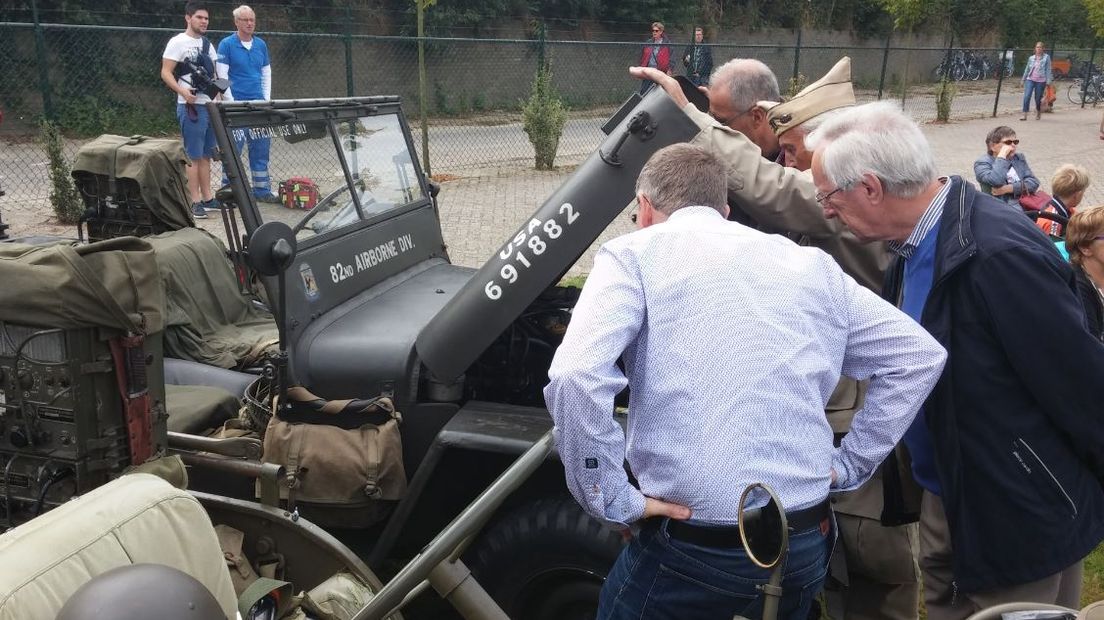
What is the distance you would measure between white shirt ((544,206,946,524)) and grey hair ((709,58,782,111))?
5.31ft

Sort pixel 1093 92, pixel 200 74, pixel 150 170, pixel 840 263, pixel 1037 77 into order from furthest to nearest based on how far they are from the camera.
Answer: pixel 1093 92 → pixel 1037 77 → pixel 200 74 → pixel 150 170 → pixel 840 263

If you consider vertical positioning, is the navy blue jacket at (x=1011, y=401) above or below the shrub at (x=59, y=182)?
above

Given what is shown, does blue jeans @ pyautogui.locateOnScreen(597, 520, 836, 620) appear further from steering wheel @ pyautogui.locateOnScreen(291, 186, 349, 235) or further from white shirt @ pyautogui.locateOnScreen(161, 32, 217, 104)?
white shirt @ pyautogui.locateOnScreen(161, 32, 217, 104)

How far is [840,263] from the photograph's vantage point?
3.14 meters

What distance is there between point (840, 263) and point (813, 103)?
2.08 ft

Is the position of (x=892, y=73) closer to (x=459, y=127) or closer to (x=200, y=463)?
(x=459, y=127)

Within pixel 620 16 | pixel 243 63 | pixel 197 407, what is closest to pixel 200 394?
pixel 197 407

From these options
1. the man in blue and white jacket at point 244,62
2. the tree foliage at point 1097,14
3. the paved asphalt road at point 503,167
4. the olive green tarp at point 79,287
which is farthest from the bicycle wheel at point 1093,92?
the olive green tarp at point 79,287

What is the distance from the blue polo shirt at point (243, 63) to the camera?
10195mm

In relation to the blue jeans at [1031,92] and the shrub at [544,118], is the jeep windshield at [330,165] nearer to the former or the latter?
the shrub at [544,118]

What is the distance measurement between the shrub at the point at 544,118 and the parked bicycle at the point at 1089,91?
19.9 m

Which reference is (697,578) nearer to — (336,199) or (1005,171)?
(336,199)

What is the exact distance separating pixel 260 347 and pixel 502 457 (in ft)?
6.19

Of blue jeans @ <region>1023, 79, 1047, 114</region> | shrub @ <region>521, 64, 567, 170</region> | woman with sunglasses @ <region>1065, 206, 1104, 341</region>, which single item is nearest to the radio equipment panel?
woman with sunglasses @ <region>1065, 206, 1104, 341</region>
